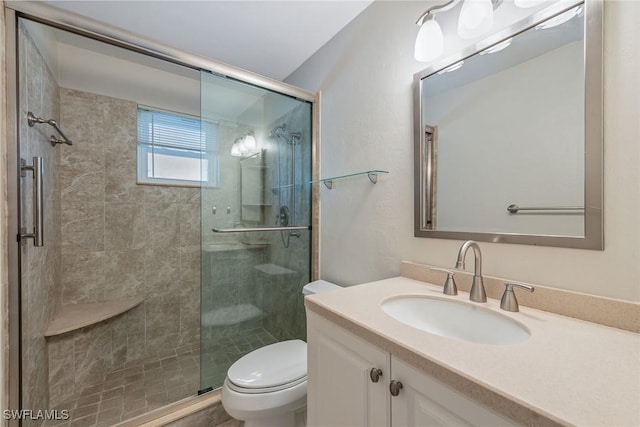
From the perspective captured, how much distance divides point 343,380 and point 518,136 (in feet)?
3.41

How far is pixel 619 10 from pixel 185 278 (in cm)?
301

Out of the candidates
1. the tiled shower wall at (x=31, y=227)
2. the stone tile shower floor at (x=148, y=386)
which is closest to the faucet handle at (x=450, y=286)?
the stone tile shower floor at (x=148, y=386)

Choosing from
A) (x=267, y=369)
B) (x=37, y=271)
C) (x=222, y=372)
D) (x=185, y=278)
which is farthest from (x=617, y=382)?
(x=185, y=278)

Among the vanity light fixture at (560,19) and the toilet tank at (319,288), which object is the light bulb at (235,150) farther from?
the vanity light fixture at (560,19)

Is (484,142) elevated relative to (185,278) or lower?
elevated

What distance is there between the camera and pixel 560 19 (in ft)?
2.70

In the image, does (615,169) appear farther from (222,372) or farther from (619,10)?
(222,372)

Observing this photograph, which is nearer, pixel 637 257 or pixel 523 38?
pixel 637 257

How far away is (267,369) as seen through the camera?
126 cm

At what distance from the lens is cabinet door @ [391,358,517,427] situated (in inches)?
19.1


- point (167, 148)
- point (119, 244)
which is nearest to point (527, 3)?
point (167, 148)

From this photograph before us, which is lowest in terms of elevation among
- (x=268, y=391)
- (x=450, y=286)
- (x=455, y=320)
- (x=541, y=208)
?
(x=268, y=391)

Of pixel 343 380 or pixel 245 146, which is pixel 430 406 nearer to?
pixel 343 380

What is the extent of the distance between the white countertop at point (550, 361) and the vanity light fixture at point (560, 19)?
0.93 meters
